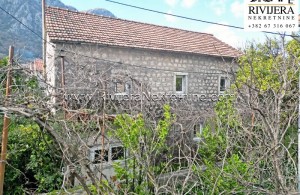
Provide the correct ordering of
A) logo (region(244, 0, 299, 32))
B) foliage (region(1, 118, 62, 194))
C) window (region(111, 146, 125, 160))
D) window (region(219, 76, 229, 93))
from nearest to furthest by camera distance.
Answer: window (region(111, 146, 125, 160)) → logo (region(244, 0, 299, 32)) → foliage (region(1, 118, 62, 194)) → window (region(219, 76, 229, 93))

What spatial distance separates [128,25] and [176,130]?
8.56 meters

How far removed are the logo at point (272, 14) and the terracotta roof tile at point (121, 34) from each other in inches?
153

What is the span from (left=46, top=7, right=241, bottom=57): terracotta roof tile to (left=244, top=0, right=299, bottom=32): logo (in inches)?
153

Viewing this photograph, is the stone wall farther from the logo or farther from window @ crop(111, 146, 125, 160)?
the logo

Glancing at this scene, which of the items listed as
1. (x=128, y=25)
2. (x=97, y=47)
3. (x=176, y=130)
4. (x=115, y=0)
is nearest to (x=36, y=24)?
(x=128, y=25)

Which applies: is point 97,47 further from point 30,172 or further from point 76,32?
point 30,172

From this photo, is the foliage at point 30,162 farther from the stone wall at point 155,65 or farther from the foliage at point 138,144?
the stone wall at point 155,65

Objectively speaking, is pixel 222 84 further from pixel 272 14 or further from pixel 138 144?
pixel 138 144

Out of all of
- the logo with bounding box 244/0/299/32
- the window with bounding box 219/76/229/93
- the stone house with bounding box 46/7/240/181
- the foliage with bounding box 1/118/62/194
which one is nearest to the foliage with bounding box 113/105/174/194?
the foliage with bounding box 1/118/62/194

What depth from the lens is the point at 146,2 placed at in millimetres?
7664

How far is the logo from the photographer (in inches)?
203

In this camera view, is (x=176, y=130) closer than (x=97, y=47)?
Yes

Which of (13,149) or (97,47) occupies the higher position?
(97,47)

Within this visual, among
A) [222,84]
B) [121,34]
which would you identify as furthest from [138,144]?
[222,84]
